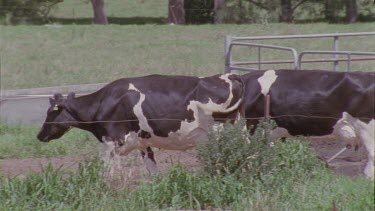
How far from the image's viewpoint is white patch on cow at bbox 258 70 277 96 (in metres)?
9.63

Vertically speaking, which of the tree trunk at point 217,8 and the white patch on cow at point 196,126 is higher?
the white patch on cow at point 196,126

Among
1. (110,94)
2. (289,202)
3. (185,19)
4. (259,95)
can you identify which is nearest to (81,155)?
(110,94)

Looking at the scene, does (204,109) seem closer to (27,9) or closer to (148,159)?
(148,159)

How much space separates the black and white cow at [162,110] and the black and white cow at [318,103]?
0.43 m

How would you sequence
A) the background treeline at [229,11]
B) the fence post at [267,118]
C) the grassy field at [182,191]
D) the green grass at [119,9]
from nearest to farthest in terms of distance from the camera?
the grassy field at [182,191] → the fence post at [267,118] → the background treeline at [229,11] → the green grass at [119,9]

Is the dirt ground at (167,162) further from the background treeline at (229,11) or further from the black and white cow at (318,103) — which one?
the background treeline at (229,11)

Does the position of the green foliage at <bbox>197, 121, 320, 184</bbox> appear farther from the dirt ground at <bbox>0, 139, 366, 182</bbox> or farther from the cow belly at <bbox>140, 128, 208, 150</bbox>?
the dirt ground at <bbox>0, 139, 366, 182</bbox>

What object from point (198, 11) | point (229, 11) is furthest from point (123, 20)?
point (229, 11)

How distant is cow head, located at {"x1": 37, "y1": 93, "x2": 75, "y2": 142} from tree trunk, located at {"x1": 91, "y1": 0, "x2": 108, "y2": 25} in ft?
84.7

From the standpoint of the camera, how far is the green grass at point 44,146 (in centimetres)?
1127

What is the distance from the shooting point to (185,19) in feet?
119

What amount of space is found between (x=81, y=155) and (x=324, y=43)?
54.9 ft

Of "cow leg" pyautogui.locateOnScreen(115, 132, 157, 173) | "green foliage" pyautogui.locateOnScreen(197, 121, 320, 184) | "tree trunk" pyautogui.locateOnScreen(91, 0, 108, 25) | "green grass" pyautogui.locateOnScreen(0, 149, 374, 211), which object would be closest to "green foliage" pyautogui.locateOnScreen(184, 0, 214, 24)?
"tree trunk" pyautogui.locateOnScreen(91, 0, 108, 25)

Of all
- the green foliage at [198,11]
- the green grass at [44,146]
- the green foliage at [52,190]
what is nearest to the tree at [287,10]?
the green foliage at [198,11]
